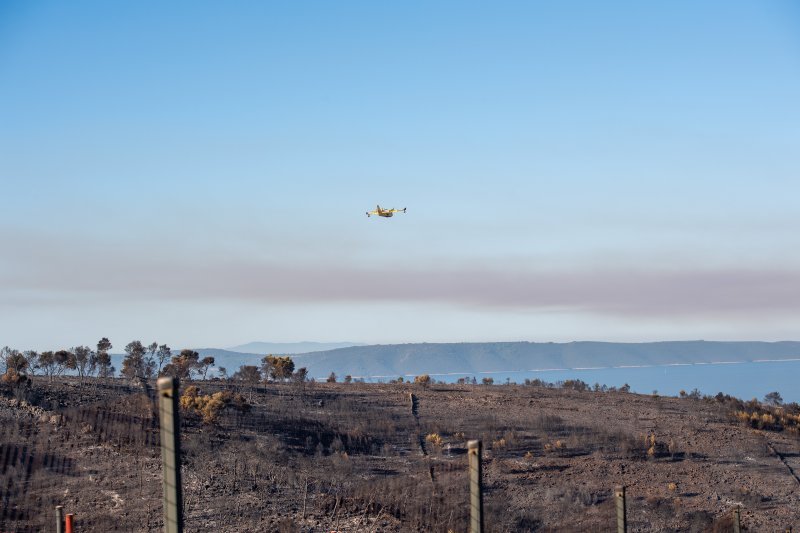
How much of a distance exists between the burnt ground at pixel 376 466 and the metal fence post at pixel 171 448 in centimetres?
2078

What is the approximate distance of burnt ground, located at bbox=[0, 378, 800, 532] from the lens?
3203 cm

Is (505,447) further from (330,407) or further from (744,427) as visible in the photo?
(744,427)

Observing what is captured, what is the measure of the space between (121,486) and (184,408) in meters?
12.9

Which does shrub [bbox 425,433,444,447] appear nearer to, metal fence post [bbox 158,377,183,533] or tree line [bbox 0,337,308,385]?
tree line [bbox 0,337,308,385]

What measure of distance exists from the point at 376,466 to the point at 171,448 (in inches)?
1252

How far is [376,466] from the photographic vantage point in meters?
40.9

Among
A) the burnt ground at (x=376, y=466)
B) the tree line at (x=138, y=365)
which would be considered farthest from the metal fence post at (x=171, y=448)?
the tree line at (x=138, y=365)

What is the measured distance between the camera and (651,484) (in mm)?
40406

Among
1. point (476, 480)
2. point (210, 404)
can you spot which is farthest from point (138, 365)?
point (476, 480)

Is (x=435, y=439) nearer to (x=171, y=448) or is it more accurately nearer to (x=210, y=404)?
(x=210, y=404)

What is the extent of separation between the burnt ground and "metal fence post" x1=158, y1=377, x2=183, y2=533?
68.2 ft

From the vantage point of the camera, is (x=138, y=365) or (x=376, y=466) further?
(x=138, y=365)

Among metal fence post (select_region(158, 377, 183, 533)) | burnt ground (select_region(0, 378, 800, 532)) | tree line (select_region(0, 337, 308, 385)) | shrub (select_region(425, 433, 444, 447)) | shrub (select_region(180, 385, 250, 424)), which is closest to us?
metal fence post (select_region(158, 377, 183, 533))

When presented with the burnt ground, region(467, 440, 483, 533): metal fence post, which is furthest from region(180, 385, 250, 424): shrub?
region(467, 440, 483, 533): metal fence post
